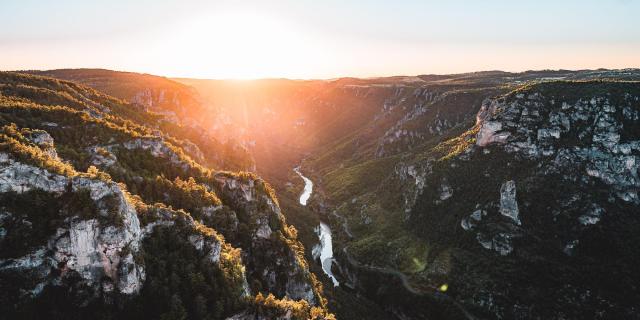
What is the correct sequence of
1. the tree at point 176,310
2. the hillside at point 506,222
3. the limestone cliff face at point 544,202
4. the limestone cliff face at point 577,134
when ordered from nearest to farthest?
the tree at point 176,310
the hillside at point 506,222
the limestone cliff face at point 544,202
the limestone cliff face at point 577,134

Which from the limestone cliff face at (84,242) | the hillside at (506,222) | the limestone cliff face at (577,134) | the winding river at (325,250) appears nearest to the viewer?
the limestone cliff face at (84,242)

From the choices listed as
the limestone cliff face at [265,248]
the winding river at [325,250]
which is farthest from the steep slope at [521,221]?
the limestone cliff face at [265,248]

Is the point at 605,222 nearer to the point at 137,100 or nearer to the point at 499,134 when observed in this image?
the point at 499,134

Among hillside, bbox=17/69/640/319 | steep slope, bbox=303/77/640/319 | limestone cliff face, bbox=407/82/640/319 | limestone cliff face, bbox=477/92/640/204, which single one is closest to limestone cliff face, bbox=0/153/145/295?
hillside, bbox=17/69/640/319

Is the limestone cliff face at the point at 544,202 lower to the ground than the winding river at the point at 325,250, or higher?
higher

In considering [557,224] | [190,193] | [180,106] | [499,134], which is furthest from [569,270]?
[180,106]

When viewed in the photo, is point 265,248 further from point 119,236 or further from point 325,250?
point 325,250

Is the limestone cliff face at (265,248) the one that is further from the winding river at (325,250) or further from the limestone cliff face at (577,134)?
the limestone cliff face at (577,134)

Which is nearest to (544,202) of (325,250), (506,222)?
(506,222)

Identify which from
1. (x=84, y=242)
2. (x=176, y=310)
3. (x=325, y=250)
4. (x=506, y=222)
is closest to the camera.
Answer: (x=84, y=242)
